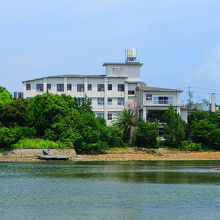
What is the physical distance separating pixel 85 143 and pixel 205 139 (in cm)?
2052

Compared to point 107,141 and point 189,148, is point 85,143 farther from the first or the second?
point 189,148

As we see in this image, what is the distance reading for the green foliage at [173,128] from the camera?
76.9 metres

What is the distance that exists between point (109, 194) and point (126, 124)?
43661mm

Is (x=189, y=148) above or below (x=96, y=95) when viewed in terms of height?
below

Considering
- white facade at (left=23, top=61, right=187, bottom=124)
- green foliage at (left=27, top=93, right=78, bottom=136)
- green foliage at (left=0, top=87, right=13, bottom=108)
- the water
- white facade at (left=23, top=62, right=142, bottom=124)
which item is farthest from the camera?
white facade at (left=23, top=62, right=142, bottom=124)

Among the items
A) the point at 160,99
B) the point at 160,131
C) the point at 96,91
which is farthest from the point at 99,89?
the point at 160,131

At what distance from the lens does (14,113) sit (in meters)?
75.1

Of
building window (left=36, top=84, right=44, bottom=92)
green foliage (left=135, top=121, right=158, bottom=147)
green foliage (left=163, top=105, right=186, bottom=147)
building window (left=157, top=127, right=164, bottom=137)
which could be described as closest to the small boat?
green foliage (left=135, top=121, right=158, bottom=147)

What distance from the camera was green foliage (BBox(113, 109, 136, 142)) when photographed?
77.4 meters

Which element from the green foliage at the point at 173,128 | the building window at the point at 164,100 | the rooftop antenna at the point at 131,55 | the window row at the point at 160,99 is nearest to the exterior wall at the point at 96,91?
the window row at the point at 160,99

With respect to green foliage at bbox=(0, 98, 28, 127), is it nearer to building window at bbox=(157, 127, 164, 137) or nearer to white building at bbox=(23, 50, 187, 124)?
white building at bbox=(23, 50, 187, 124)

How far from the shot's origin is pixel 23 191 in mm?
35688

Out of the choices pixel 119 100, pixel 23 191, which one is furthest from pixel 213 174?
pixel 119 100

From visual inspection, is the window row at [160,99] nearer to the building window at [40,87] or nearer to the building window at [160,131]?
the building window at [160,131]
